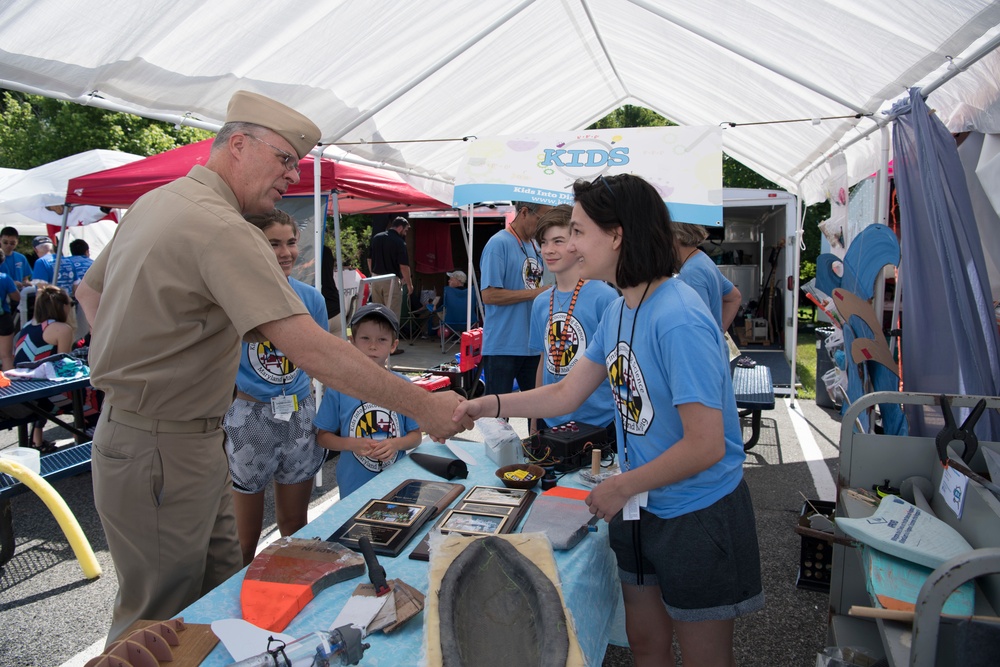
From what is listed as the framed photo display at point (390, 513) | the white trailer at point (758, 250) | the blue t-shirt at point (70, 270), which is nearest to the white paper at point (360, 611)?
the framed photo display at point (390, 513)

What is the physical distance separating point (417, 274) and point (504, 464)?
1369 centimetres

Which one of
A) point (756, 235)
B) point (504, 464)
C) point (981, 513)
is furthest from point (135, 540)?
point (756, 235)

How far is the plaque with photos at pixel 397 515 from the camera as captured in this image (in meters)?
1.88

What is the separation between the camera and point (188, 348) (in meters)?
1.84

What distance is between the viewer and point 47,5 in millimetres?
2721

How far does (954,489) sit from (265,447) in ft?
8.90

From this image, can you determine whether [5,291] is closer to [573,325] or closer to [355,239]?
[573,325]

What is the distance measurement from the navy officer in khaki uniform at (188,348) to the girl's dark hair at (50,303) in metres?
5.35

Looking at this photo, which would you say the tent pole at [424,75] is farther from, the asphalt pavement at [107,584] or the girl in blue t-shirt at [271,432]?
the asphalt pavement at [107,584]

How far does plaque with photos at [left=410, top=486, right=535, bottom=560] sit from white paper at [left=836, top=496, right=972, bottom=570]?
973 millimetres

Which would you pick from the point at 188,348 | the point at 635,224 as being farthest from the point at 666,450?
the point at 188,348

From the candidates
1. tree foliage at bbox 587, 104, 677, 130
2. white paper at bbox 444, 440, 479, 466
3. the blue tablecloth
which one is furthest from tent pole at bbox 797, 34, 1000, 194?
tree foliage at bbox 587, 104, 677, 130

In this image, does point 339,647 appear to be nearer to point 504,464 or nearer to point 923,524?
point 504,464

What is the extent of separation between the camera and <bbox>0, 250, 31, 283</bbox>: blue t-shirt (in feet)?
36.2
